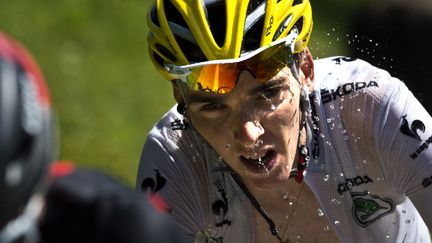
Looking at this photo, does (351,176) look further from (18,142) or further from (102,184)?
(18,142)

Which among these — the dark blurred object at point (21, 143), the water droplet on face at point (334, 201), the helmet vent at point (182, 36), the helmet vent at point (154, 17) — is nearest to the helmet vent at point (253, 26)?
the helmet vent at point (182, 36)

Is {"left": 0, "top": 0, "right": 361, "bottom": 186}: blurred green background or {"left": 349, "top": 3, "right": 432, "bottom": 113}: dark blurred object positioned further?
{"left": 0, "top": 0, "right": 361, "bottom": 186}: blurred green background

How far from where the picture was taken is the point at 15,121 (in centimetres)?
346

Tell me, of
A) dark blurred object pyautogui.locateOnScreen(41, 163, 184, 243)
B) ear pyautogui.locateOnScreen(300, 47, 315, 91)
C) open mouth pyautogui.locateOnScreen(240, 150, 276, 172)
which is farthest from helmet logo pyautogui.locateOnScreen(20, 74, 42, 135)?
ear pyautogui.locateOnScreen(300, 47, 315, 91)

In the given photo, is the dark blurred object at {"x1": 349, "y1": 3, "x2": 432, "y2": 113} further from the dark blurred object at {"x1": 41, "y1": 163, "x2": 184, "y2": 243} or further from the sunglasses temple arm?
the dark blurred object at {"x1": 41, "y1": 163, "x2": 184, "y2": 243}

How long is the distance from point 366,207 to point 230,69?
3.10 ft

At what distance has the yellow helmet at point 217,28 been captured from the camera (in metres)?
5.29

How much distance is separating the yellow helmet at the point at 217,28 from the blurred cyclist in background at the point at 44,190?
1.47 meters

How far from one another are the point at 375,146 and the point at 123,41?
793 cm

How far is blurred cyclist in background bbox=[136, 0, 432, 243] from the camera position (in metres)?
5.27

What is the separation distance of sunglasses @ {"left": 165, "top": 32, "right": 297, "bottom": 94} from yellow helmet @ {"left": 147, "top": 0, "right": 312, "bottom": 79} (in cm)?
4

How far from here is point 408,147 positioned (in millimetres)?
5297

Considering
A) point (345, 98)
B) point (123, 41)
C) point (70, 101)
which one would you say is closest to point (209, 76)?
point (345, 98)

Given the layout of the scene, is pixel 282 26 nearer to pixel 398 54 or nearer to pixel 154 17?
pixel 154 17
